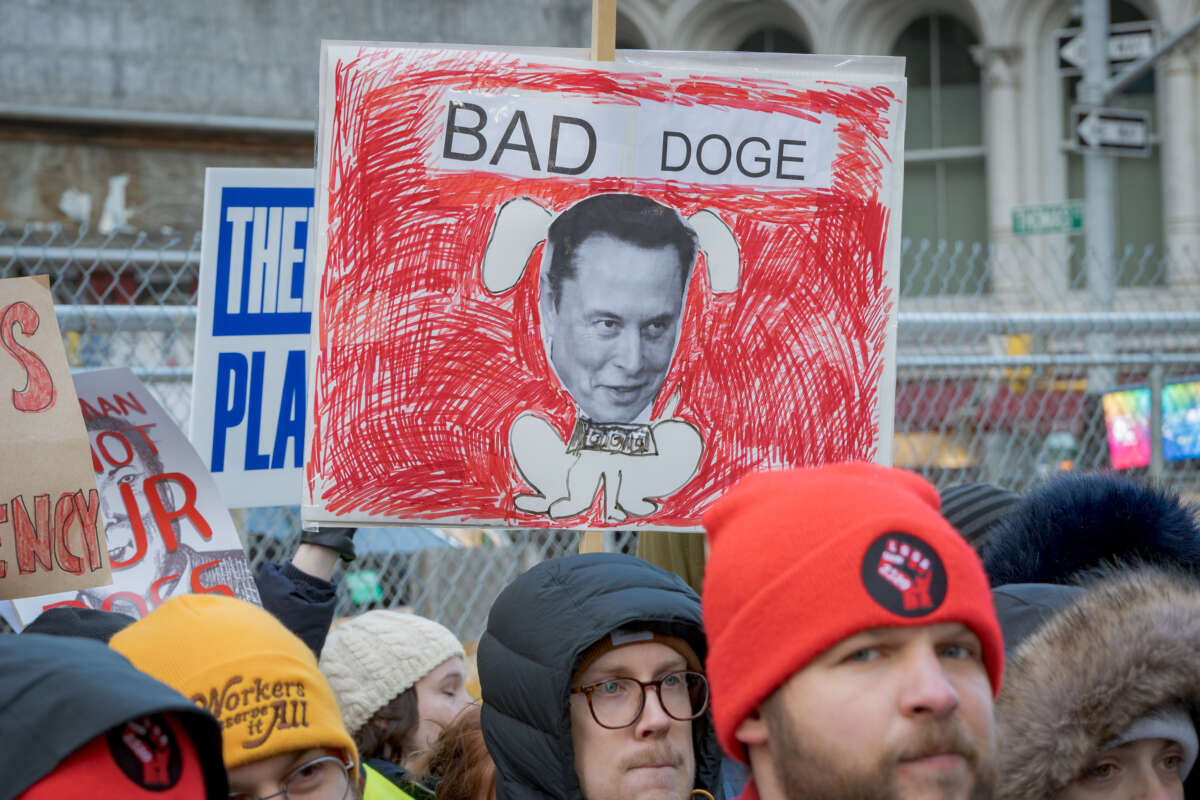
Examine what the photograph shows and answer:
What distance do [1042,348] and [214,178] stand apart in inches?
120

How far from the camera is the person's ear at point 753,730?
1.63 metres

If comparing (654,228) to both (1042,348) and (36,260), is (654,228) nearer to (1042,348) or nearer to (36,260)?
(1042,348)

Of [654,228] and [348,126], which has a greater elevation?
[348,126]

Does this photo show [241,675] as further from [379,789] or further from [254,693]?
[379,789]

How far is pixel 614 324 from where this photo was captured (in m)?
2.89

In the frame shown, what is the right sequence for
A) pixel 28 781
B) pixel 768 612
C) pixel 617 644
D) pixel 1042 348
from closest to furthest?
pixel 28 781, pixel 768 612, pixel 617 644, pixel 1042 348

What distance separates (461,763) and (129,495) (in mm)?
903

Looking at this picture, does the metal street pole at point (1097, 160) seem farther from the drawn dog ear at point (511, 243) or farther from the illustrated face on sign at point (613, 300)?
the drawn dog ear at point (511, 243)

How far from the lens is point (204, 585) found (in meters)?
2.87

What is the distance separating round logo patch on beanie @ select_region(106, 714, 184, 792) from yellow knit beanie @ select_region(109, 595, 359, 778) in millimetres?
462

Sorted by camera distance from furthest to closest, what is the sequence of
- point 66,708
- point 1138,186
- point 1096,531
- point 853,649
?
point 1138,186
point 1096,531
point 853,649
point 66,708

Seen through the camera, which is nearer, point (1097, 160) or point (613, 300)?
point (613, 300)

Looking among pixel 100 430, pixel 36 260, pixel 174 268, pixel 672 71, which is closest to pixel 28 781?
pixel 100 430

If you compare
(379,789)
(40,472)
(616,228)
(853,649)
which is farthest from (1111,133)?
(853,649)
